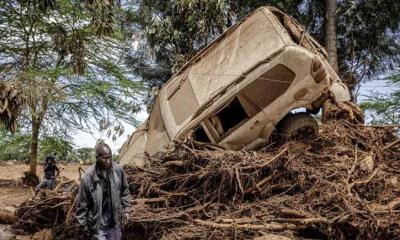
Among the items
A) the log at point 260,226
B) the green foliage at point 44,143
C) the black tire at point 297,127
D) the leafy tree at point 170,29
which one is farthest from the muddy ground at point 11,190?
the leafy tree at point 170,29

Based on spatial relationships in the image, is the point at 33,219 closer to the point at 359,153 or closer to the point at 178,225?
the point at 178,225

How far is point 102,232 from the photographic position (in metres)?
4.76

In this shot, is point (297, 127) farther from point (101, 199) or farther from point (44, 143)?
point (44, 143)

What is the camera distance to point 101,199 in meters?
4.71

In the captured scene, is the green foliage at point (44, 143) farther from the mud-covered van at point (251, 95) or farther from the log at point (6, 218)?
the mud-covered van at point (251, 95)

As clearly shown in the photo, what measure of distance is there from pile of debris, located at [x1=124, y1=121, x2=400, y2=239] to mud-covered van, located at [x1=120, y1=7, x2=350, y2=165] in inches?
15.3

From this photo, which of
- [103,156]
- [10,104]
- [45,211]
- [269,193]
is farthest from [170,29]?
[103,156]

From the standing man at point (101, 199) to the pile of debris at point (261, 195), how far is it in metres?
1.45

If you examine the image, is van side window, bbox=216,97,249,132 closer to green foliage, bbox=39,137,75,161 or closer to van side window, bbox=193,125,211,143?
van side window, bbox=193,125,211,143

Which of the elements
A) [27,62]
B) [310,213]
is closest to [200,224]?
[310,213]

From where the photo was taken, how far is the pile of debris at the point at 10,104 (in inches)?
320

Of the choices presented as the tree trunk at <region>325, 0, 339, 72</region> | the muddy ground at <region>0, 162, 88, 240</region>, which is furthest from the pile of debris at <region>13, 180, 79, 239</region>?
the tree trunk at <region>325, 0, 339, 72</region>

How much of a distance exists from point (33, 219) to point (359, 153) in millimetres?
5049

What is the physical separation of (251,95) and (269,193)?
1.48 m
